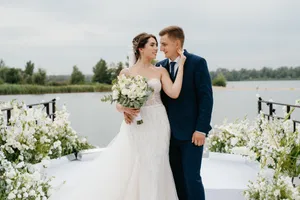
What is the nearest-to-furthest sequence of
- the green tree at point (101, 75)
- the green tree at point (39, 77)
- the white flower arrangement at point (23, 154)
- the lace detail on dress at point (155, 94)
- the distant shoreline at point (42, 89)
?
the white flower arrangement at point (23, 154) → the lace detail on dress at point (155, 94) → the distant shoreline at point (42, 89) → the green tree at point (101, 75) → the green tree at point (39, 77)

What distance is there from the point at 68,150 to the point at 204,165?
2131 millimetres

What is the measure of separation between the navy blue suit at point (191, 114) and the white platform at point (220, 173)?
1.01 metres

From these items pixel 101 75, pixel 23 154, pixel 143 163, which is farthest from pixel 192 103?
pixel 101 75

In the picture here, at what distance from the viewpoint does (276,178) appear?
3.32 m

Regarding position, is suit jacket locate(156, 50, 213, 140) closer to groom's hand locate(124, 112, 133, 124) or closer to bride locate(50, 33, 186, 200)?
bride locate(50, 33, 186, 200)

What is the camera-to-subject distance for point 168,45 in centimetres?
330

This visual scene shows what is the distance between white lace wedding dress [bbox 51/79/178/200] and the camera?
11.2ft

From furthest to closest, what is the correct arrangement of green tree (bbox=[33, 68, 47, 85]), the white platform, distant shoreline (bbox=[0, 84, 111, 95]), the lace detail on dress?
green tree (bbox=[33, 68, 47, 85]), distant shoreline (bbox=[0, 84, 111, 95]), the white platform, the lace detail on dress

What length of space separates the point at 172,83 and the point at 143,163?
0.79m

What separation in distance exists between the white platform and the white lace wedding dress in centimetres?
98

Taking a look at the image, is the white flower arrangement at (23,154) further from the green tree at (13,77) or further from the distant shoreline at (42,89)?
the green tree at (13,77)

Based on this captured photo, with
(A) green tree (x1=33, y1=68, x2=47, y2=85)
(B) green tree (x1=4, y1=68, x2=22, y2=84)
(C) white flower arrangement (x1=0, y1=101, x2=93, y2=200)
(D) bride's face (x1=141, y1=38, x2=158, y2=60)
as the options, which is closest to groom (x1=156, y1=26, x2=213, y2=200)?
(D) bride's face (x1=141, y1=38, x2=158, y2=60)

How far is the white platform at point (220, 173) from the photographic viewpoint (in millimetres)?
4285

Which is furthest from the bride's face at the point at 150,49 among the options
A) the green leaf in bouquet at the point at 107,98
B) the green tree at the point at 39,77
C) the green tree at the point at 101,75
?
the green tree at the point at 39,77
